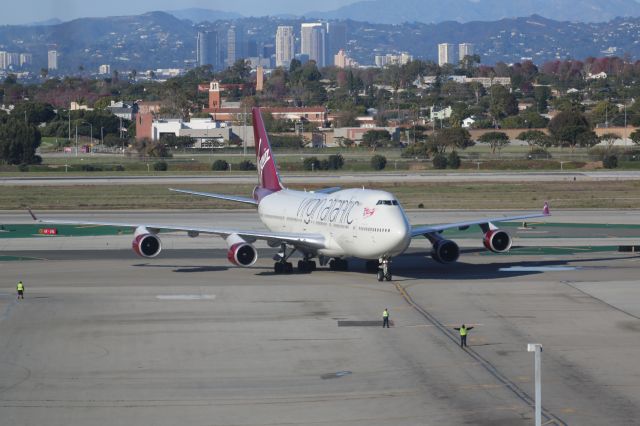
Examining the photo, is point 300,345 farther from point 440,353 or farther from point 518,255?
point 518,255

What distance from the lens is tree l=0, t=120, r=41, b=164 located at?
139 m

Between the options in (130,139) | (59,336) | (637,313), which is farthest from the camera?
(130,139)

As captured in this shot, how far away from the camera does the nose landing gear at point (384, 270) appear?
48.6 meters

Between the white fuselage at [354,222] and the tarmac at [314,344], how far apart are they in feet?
5.50

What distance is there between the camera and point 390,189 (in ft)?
324

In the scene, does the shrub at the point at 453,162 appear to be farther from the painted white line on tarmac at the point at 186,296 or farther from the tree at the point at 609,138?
the painted white line on tarmac at the point at 186,296

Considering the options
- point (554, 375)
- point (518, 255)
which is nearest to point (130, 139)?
point (518, 255)

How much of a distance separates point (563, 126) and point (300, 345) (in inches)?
5588

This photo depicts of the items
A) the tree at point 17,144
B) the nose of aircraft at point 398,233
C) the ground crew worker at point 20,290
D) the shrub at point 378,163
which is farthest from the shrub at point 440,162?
the ground crew worker at point 20,290

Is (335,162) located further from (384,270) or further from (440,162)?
(384,270)

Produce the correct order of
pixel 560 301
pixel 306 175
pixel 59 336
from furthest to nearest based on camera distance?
pixel 306 175 → pixel 560 301 → pixel 59 336

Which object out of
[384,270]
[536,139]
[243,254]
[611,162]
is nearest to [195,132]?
[536,139]

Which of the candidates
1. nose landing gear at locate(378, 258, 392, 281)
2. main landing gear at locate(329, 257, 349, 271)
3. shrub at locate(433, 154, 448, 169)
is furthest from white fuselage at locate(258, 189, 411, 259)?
shrub at locate(433, 154, 448, 169)

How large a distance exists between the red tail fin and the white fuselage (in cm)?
561
